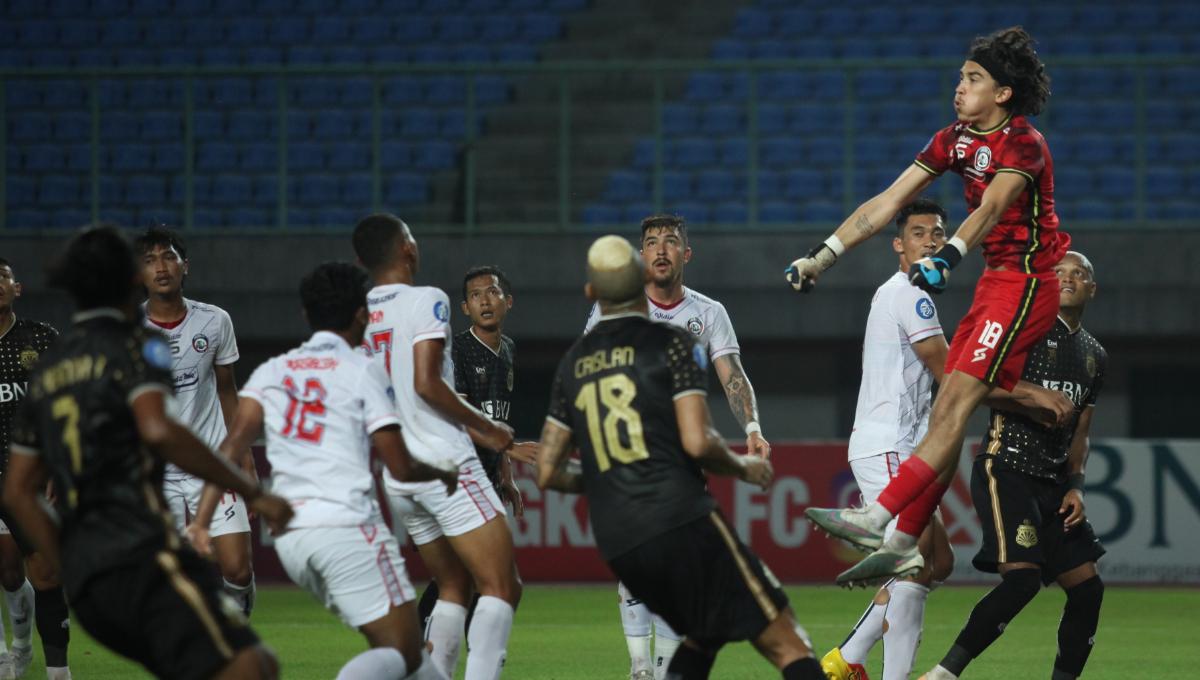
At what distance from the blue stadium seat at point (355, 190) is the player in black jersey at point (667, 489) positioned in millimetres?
13636

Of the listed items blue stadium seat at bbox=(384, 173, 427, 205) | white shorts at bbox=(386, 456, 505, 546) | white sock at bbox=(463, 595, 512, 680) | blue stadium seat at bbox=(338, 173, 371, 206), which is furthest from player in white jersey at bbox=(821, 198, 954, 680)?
blue stadium seat at bbox=(338, 173, 371, 206)

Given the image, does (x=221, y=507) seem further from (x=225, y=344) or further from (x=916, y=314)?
(x=916, y=314)

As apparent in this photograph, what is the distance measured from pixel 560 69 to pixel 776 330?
3.82 meters

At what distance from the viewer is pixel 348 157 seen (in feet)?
63.2

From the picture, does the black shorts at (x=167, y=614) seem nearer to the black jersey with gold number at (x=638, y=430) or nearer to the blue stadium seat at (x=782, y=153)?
the black jersey with gold number at (x=638, y=430)

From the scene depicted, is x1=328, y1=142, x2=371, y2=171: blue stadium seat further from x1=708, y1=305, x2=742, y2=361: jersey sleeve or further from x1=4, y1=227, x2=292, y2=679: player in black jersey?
x1=4, y1=227, x2=292, y2=679: player in black jersey

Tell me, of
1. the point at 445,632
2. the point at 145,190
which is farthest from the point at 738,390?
the point at 145,190

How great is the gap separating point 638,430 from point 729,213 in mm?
13382

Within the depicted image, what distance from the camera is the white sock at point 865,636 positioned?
788 centimetres

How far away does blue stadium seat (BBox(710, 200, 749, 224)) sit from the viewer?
18703mm

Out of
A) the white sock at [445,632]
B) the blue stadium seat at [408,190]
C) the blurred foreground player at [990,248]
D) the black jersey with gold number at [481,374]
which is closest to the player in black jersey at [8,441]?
the black jersey with gold number at [481,374]

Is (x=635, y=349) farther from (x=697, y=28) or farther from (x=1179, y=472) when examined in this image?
(x=697, y=28)

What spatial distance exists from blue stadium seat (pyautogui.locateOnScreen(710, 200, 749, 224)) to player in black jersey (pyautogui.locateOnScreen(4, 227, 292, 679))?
14168mm

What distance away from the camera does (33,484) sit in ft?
16.3
